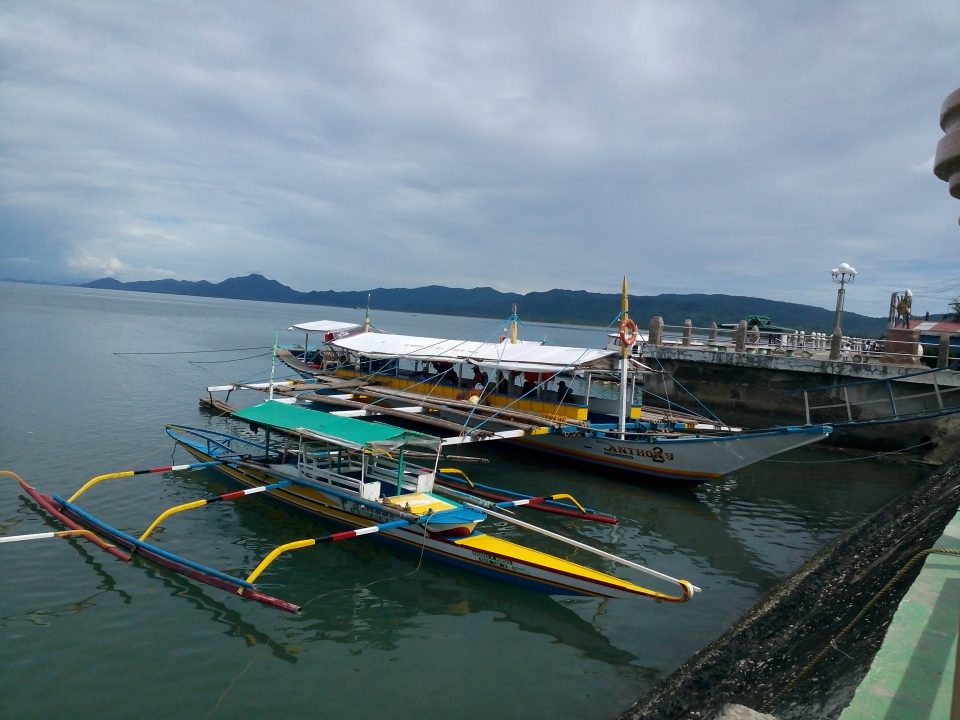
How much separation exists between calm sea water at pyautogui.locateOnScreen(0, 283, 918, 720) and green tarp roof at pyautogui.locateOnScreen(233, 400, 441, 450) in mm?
2384

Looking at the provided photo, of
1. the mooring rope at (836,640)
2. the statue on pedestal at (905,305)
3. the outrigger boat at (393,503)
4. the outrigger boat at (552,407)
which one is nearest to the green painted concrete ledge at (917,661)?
the mooring rope at (836,640)

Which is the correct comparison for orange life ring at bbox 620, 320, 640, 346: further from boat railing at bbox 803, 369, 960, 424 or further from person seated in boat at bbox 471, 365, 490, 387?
boat railing at bbox 803, 369, 960, 424

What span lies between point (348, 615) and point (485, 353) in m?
14.0

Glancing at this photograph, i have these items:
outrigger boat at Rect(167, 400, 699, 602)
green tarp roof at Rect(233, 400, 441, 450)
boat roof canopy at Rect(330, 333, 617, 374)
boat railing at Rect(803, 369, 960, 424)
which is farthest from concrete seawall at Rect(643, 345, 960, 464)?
green tarp roof at Rect(233, 400, 441, 450)

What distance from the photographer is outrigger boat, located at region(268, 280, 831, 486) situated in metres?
17.9

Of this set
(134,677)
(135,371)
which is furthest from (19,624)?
(135,371)

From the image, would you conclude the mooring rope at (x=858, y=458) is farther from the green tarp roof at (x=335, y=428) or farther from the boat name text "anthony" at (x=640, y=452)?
the green tarp roof at (x=335, y=428)

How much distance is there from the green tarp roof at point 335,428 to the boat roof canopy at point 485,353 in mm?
7437

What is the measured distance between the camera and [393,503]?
12.6 m

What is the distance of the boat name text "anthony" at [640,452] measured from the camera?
18.4 meters

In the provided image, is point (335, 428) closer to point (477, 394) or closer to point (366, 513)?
point (366, 513)

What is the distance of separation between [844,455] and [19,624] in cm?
2627

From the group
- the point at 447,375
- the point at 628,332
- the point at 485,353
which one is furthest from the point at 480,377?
the point at 628,332

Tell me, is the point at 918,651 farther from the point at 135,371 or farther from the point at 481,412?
the point at 135,371
